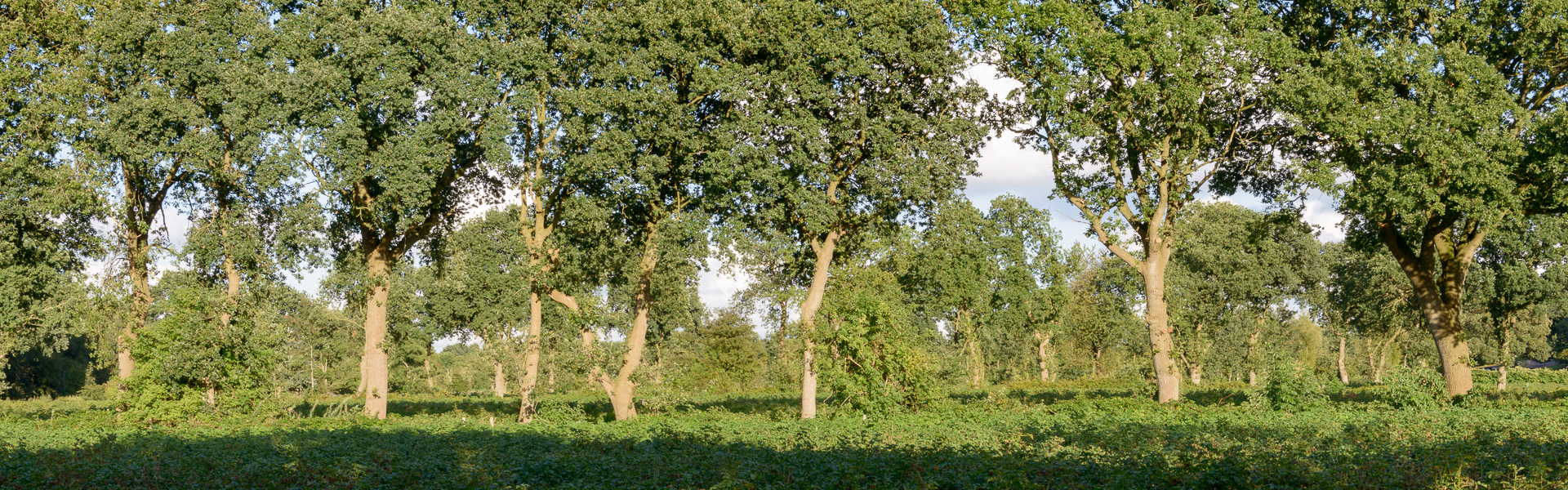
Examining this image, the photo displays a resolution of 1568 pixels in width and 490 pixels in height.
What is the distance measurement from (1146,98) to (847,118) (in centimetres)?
867

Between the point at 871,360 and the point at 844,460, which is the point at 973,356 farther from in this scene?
the point at 844,460

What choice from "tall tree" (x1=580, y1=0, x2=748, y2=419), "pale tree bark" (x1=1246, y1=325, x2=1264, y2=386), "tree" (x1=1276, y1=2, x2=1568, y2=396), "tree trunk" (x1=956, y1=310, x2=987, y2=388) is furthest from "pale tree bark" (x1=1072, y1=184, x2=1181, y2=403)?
"pale tree bark" (x1=1246, y1=325, x2=1264, y2=386)

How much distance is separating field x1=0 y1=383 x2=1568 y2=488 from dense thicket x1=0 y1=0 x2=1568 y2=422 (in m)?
3.52

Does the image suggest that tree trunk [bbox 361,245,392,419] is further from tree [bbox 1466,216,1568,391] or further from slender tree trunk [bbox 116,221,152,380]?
tree [bbox 1466,216,1568,391]

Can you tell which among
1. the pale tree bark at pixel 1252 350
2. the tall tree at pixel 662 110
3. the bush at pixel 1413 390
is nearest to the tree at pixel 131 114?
the tall tree at pixel 662 110

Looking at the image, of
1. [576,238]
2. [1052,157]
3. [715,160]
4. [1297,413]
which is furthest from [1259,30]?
[576,238]

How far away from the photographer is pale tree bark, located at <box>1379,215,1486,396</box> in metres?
28.1

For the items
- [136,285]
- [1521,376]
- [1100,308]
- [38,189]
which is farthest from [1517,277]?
[38,189]

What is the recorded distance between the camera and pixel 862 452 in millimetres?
15227

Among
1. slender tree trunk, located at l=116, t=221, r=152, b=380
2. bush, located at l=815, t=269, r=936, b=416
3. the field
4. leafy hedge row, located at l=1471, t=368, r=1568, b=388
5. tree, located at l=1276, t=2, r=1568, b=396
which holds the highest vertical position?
tree, located at l=1276, t=2, r=1568, b=396

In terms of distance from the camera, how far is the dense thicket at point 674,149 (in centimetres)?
2619

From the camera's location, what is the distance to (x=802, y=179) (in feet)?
92.1

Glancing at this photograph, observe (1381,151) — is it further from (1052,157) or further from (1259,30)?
(1052,157)

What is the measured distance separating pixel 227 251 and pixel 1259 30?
1232 inches
